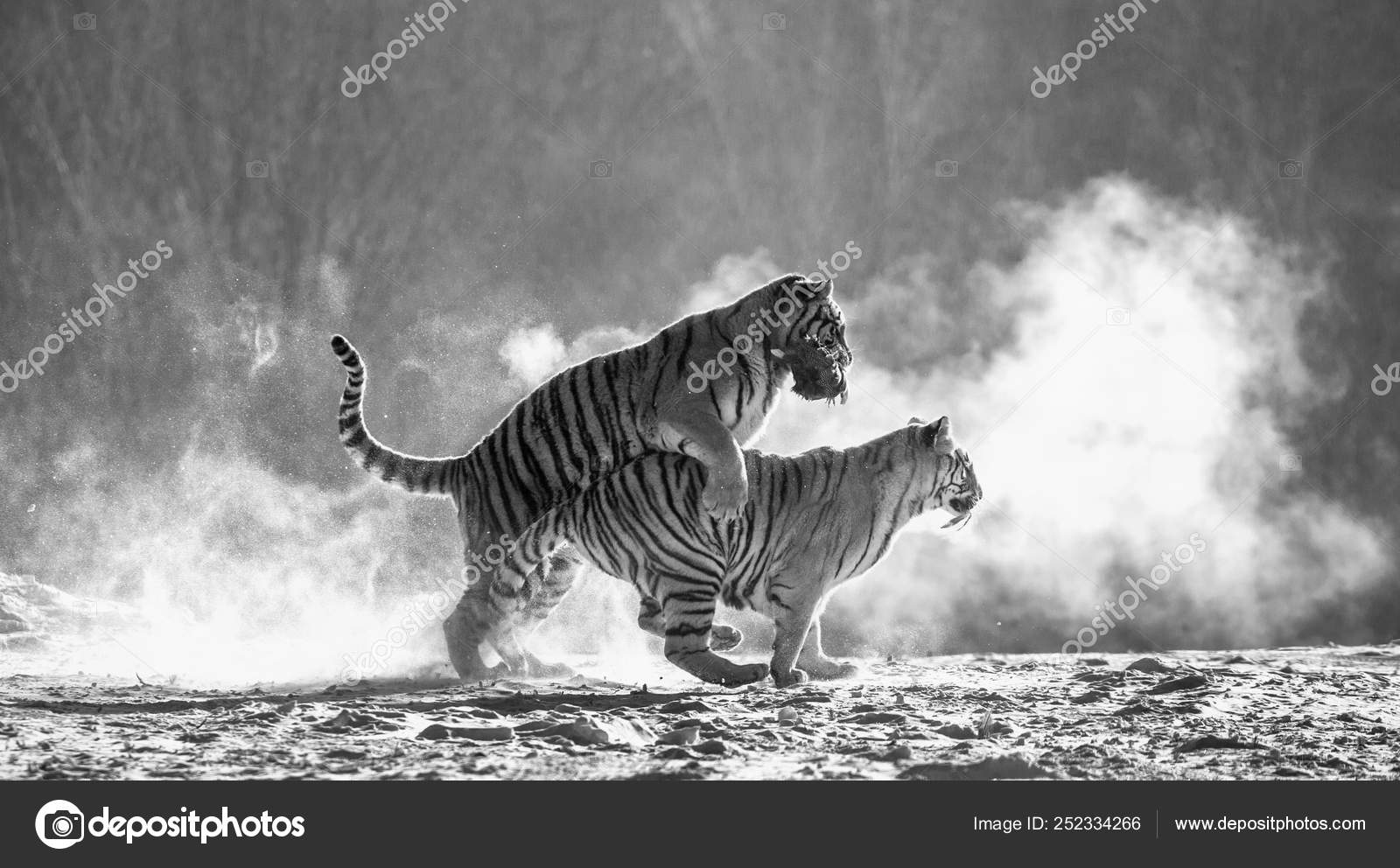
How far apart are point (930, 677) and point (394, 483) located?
2960mm

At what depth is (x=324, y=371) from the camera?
10.5 m

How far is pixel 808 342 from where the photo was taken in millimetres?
6949

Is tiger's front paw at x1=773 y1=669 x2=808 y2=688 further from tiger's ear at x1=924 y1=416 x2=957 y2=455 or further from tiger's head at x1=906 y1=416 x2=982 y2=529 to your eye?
tiger's ear at x1=924 y1=416 x2=957 y2=455

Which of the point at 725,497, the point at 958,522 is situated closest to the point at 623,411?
the point at 725,497

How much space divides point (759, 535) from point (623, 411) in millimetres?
892

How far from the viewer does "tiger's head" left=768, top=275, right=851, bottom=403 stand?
6949 mm

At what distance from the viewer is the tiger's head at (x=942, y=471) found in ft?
23.5

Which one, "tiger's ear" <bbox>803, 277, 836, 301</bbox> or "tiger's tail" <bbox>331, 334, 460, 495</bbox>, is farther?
"tiger's tail" <bbox>331, 334, 460, 495</bbox>

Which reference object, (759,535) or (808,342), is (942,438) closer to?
(808,342)
